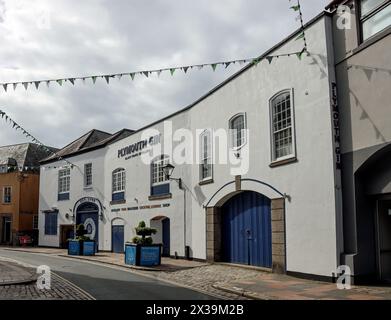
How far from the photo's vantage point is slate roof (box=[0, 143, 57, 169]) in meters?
40.0

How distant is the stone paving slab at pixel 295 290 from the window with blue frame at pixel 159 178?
9.52 metres

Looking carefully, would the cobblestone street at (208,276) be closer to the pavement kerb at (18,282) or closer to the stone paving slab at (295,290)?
the stone paving slab at (295,290)

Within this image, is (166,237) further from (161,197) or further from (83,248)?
(83,248)

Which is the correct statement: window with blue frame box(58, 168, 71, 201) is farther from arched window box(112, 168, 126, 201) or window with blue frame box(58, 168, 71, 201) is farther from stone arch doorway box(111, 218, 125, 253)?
stone arch doorway box(111, 218, 125, 253)

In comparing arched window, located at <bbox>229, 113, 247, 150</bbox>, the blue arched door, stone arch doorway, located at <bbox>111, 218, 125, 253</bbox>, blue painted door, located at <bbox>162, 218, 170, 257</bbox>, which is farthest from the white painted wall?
arched window, located at <bbox>229, 113, 247, 150</bbox>

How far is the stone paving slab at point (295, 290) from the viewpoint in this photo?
395 inches

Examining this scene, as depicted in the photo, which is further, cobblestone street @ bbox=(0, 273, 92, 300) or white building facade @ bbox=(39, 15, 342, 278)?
white building facade @ bbox=(39, 15, 342, 278)

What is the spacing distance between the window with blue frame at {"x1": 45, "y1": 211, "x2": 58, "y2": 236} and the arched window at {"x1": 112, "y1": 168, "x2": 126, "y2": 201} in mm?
7903

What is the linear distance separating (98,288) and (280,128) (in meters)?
7.44

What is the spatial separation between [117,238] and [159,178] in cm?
548

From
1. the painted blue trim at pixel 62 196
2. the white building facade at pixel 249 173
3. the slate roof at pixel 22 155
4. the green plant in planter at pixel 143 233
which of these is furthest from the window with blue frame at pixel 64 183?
the green plant in planter at pixel 143 233

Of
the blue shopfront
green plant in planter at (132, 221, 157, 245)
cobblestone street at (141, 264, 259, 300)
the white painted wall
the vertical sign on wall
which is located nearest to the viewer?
the vertical sign on wall
